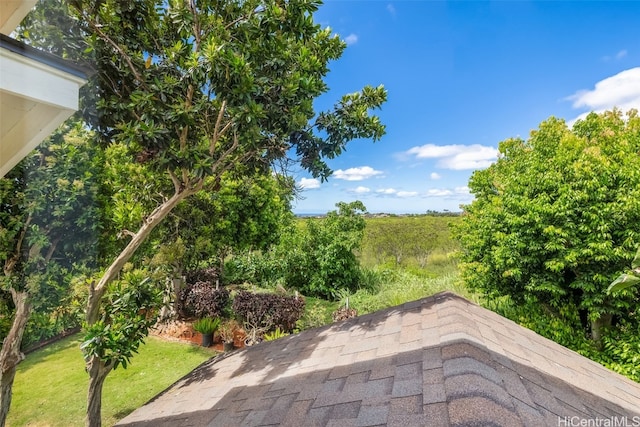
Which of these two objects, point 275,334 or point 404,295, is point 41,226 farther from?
point 404,295

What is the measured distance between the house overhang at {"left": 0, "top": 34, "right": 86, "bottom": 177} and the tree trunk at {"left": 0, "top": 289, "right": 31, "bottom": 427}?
14.1 ft

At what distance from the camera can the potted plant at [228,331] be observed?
8719 mm

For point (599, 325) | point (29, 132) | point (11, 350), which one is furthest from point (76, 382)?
point (599, 325)

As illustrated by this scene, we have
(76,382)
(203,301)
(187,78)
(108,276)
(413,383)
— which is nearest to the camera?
(413,383)

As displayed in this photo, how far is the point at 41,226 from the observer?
5.00 m

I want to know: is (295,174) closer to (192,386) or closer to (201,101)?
(201,101)

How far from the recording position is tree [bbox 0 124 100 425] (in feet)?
15.4

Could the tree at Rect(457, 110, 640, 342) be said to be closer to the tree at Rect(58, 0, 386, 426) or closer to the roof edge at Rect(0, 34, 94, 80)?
the tree at Rect(58, 0, 386, 426)

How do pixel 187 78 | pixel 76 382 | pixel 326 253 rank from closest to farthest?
pixel 187 78 → pixel 76 382 → pixel 326 253

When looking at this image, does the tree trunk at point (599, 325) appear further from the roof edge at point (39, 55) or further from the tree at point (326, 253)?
the roof edge at point (39, 55)

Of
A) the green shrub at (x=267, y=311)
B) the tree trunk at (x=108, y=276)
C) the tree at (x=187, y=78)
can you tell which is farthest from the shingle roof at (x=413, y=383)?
the green shrub at (x=267, y=311)

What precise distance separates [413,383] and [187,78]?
181 inches

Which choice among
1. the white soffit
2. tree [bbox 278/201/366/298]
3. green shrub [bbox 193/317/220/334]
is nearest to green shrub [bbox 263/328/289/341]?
green shrub [bbox 193/317/220/334]

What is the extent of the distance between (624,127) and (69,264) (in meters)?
13.9
